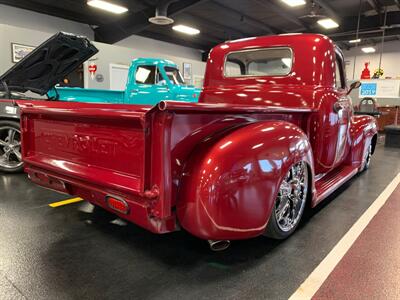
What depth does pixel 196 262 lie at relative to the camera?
2111 millimetres

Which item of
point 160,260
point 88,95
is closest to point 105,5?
point 88,95

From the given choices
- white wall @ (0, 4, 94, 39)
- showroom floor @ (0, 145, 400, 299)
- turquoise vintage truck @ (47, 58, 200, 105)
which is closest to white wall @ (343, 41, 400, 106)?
turquoise vintage truck @ (47, 58, 200, 105)

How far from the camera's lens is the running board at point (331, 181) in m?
2.90

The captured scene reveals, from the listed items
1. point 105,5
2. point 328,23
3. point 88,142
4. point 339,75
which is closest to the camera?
point 88,142

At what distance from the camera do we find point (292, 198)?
2.43 metres

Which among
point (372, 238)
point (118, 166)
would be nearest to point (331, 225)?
point (372, 238)

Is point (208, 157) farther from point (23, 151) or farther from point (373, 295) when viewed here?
point (23, 151)

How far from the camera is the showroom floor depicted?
179 centimetres

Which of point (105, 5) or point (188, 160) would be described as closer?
point (188, 160)

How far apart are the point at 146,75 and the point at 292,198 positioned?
5.88 meters

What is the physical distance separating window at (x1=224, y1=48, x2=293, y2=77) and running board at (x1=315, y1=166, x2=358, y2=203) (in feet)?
4.03

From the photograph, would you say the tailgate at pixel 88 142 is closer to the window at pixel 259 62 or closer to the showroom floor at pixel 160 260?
the showroom floor at pixel 160 260

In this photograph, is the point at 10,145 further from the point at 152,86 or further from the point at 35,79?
the point at 152,86

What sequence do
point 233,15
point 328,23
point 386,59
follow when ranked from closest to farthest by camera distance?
point 328,23 → point 233,15 → point 386,59
